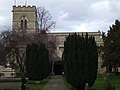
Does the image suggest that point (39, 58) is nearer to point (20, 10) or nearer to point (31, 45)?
point (31, 45)

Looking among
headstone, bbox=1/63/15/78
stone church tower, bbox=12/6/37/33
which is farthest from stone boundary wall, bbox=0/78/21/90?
stone church tower, bbox=12/6/37/33

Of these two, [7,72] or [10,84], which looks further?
[7,72]

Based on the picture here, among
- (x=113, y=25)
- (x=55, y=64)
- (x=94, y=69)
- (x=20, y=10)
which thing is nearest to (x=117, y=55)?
(x=113, y=25)

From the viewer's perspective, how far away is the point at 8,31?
49875 mm

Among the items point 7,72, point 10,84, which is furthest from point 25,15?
point 10,84

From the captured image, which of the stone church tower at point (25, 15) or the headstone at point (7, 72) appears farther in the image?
the stone church tower at point (25, 15)

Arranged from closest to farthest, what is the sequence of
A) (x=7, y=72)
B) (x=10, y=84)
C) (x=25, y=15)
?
(x=10, y=84) < (x=7, y=72) < (x=25, y=15)

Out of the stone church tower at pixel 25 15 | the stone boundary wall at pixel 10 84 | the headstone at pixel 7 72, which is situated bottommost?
the headstone at pixel 7 72

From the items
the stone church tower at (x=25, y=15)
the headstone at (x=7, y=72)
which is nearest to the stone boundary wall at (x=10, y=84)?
the headstone at (x=7, y=72)

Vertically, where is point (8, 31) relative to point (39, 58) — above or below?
above

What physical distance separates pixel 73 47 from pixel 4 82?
583 cm

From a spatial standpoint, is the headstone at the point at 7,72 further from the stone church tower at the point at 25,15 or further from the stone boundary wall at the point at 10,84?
the stone church tower at the point at 25,15

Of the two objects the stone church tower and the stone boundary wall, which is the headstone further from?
the stone church tower

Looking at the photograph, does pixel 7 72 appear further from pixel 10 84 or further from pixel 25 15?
pixel 25 15
